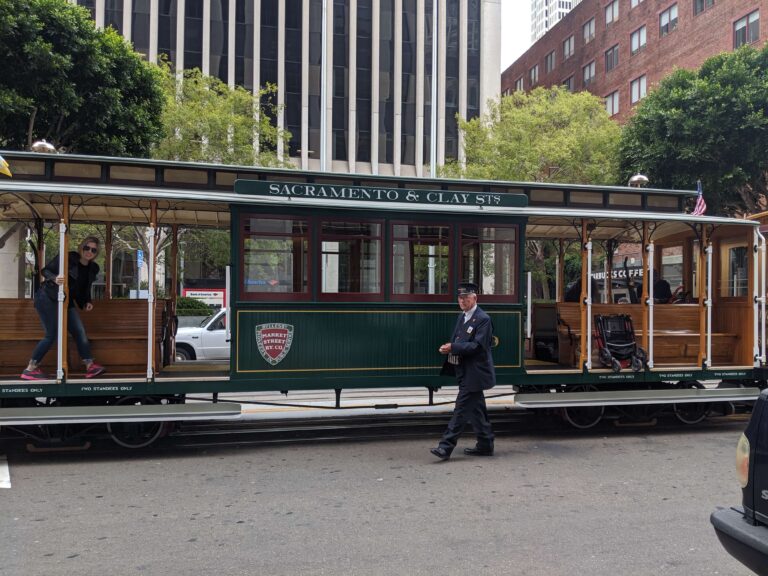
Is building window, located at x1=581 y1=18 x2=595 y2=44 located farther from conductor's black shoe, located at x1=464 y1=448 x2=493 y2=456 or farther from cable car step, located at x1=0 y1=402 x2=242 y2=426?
cable car step, located at x1=0 y1=402 x2=242 y2=426

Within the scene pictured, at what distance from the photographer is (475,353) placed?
667 centimetres

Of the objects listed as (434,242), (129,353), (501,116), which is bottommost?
(129,353)

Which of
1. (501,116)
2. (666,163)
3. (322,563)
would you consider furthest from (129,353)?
(501,116)

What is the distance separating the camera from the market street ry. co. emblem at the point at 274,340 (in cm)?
726

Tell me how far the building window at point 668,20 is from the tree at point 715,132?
1927cm

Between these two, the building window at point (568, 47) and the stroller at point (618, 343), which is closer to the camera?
the stroller at point (618, 343)

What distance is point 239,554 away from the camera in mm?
4250

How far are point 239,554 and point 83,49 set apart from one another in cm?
1162

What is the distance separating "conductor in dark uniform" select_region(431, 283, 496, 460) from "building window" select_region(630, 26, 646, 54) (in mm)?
37300

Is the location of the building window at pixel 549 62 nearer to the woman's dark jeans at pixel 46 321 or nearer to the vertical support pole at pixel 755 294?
the vertical support pole at pixel 755 294

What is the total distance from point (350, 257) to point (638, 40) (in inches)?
1484

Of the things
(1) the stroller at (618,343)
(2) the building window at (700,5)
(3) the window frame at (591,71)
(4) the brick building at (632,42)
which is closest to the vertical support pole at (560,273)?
(1) the stroller at (618,343)

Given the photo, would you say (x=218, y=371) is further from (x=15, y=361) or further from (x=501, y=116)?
(x=501, y=116)

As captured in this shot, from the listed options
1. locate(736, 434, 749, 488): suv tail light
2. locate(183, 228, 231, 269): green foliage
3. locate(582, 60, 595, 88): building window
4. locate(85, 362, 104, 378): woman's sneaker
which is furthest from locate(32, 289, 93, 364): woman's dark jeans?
locate(582, 60, 595, 88): building window
